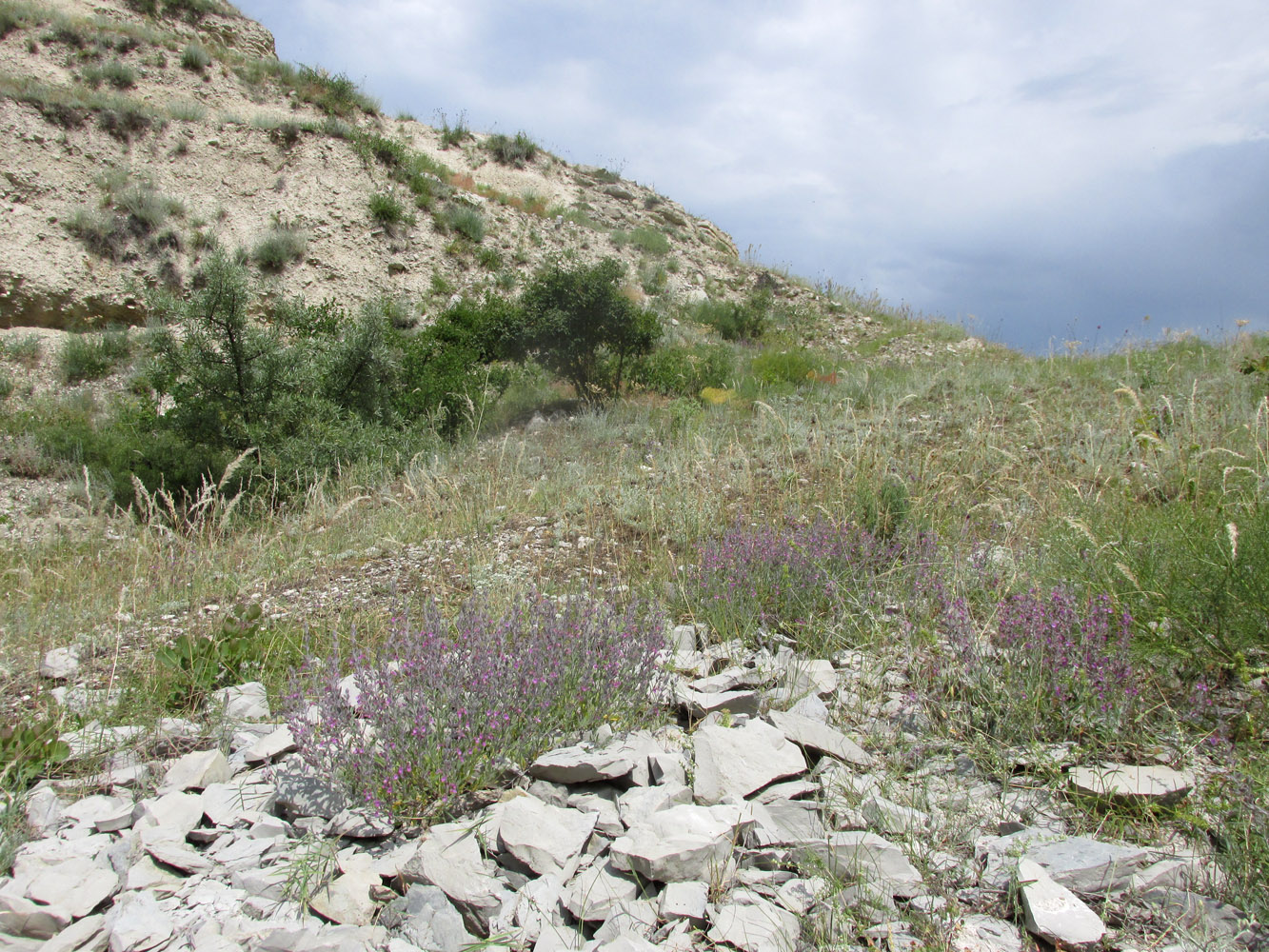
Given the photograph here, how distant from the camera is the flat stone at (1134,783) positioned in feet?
6.66

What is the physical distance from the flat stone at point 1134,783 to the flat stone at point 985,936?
0.66 metres

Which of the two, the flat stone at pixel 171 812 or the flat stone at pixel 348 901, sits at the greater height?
the flat stone at pixel 348 901

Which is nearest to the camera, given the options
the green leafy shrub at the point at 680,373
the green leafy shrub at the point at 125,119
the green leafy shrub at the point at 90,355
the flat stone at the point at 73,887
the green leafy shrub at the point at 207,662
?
the flat stone at the point at 73,887

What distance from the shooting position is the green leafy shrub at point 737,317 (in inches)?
706

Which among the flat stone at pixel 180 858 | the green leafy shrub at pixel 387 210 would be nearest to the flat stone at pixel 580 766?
the flat stone at pixel 180 858

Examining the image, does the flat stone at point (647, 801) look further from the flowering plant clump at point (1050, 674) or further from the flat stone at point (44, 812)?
the flat stone at point (44, 812)

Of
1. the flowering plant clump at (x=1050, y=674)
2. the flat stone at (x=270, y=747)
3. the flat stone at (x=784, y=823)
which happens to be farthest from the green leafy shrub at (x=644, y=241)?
the flat stone at (x=784, y=823)

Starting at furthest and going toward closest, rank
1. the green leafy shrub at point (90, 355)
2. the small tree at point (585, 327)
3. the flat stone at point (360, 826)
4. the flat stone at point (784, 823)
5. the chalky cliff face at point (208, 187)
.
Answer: the chalky cliff face at point (208, 187) < the green leafy shrub at point (90, 355) < the small tree at point (585, 327) < the flat stone at point (360, 826) < the flat stone at point (784, 823)

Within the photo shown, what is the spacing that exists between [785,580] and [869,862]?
1857mm

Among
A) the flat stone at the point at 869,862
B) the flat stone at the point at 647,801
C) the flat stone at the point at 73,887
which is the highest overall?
the flat stone at the point at 869,862

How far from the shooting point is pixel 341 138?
17766mm

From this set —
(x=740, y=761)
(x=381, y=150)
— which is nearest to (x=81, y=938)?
(x=740, y=761)

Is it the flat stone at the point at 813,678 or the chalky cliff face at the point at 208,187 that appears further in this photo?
the chalky cliff face at the point at 208,187

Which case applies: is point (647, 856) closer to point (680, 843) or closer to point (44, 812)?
point (680, 843)
